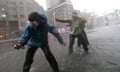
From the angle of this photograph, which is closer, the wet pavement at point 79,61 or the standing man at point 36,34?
the standing man at point 36,34

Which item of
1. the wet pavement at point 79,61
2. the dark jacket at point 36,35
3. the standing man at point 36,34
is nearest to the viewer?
the standing man at point 36,34

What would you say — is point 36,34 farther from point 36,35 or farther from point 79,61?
point 79,61

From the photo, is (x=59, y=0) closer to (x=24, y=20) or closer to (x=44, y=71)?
(x=24, y=20)

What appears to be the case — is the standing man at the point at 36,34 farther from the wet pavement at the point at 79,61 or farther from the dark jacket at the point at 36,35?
the wet pavement at the point at 79,61

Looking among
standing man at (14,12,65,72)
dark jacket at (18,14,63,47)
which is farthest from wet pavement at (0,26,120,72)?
dark jacket at (18,14,63,47)

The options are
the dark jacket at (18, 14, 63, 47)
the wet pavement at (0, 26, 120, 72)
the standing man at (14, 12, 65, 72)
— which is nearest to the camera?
the standing man at (14, 12, 65, 72)

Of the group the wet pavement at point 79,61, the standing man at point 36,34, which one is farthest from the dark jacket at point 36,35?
the wet pavement at point 79,61

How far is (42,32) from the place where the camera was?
504 centimetres

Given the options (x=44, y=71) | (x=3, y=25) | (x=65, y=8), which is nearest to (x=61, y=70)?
(x=44, y=71)

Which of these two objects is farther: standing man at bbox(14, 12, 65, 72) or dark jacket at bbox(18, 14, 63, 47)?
dark jacket at bbox(18, 14, 63, 47)

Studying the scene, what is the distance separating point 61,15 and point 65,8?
174 inches

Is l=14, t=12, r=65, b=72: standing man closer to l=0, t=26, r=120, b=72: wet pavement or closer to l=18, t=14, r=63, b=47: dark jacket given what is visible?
l=18, t=14, r=63, b=47: dark jacket

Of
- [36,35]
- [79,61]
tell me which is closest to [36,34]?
[36,35]

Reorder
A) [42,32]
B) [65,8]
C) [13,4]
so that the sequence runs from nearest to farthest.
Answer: [42,32] < [13,4] < [65,8]
